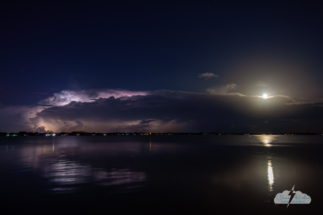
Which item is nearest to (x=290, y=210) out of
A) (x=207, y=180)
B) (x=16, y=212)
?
(x=207, y=180)

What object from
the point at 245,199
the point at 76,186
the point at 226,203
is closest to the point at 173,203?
the point at 226,203

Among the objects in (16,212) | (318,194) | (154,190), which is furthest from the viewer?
(154,190)

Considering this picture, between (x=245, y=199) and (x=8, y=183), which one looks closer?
(x=245, y=199)

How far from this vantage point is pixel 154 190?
17.8 metres

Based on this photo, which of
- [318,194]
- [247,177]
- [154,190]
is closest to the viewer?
[318,194]

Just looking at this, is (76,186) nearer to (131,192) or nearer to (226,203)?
(131,192)

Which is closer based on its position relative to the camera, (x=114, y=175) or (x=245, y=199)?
(x=245, y=199)

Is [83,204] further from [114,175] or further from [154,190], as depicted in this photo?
[114,175]

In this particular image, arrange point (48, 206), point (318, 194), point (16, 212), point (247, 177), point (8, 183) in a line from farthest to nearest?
1. point (247, 177)
2. point (8, 183)
3. point (318, 194)
4. point (48, 206)
5. point (16, 212)

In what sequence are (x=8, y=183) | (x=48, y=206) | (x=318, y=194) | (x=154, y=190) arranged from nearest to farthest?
(x=48, y=206) → (x=318, y=194) → (x=154, y=190) → (x=8, y=183)

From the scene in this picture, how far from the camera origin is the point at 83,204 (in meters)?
14.3

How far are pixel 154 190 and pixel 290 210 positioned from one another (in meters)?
9.34

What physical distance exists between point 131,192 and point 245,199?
8.18 metres

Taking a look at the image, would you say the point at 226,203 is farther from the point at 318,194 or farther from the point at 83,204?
the point at 83,204
